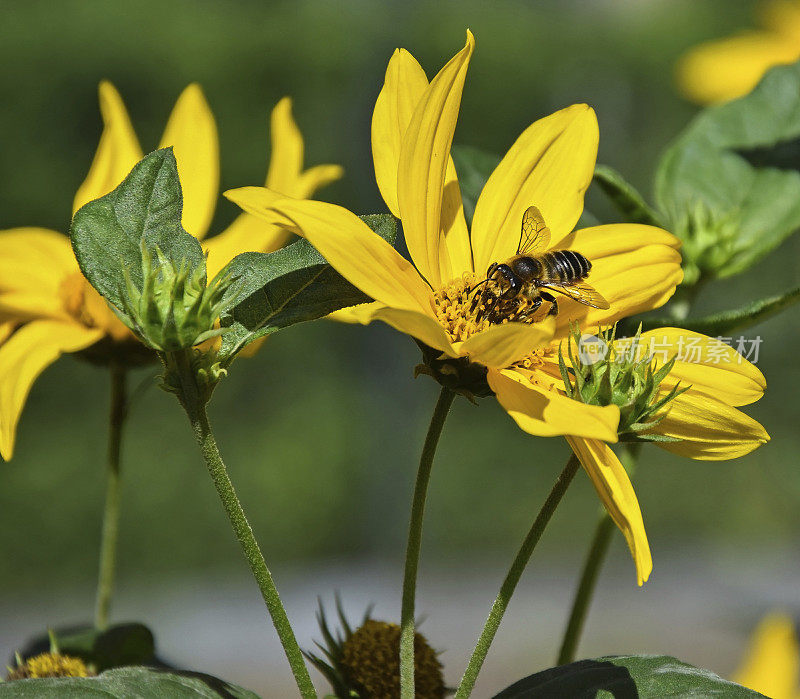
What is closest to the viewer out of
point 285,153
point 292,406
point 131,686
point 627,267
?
point 131,686

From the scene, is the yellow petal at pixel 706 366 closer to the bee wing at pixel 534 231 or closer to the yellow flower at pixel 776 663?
the bee wing at pixel 534 231

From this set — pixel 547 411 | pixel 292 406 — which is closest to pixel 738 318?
pixel 547 411

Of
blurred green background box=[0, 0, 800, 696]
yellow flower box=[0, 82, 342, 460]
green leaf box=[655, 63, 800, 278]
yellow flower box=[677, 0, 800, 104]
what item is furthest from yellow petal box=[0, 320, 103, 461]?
blurred green background box=[0, 0, 800, 696]

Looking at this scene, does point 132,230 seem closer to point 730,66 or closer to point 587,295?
point 587,295

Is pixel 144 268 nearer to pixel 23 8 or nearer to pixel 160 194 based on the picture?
pixel 160 194

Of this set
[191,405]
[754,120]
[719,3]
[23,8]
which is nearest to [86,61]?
[23,8]

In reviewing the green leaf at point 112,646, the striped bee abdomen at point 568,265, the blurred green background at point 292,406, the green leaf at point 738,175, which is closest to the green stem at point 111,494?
the green leaf at point 112,646
